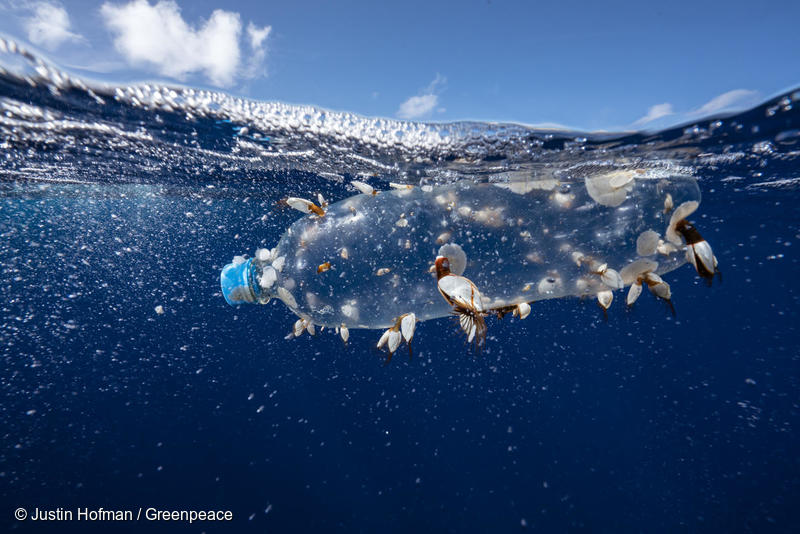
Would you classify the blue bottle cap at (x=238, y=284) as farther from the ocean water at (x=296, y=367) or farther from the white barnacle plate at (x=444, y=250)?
the ocean water at (x=296, y=367)

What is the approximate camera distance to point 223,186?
310 inches

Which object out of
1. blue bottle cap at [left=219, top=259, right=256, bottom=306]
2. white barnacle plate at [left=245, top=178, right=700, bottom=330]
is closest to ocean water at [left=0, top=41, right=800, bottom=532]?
white barnacle plate at [left=245, top=178, right=700, bottom=330]

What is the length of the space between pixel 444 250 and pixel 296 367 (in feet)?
57.3

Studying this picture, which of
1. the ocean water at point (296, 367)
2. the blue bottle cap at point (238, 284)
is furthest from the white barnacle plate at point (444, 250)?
the ocean water at point (296, 367)

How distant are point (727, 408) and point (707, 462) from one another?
11815mm

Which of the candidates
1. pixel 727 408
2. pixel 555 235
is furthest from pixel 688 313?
pixel 555 235

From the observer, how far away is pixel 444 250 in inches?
116

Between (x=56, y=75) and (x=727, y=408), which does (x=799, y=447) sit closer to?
(x=727, y=408)

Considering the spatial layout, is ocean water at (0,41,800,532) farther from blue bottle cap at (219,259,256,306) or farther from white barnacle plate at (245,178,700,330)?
blue bottle cap at (219,259,256,306)

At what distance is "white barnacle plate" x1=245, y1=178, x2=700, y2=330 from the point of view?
304cm

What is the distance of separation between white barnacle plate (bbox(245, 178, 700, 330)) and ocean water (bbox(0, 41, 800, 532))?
0.83 metres

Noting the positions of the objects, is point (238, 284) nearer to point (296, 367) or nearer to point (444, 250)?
point (444, 250)

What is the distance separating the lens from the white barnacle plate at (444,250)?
3035 millimetres

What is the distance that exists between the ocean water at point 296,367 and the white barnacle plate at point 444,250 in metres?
0.83
